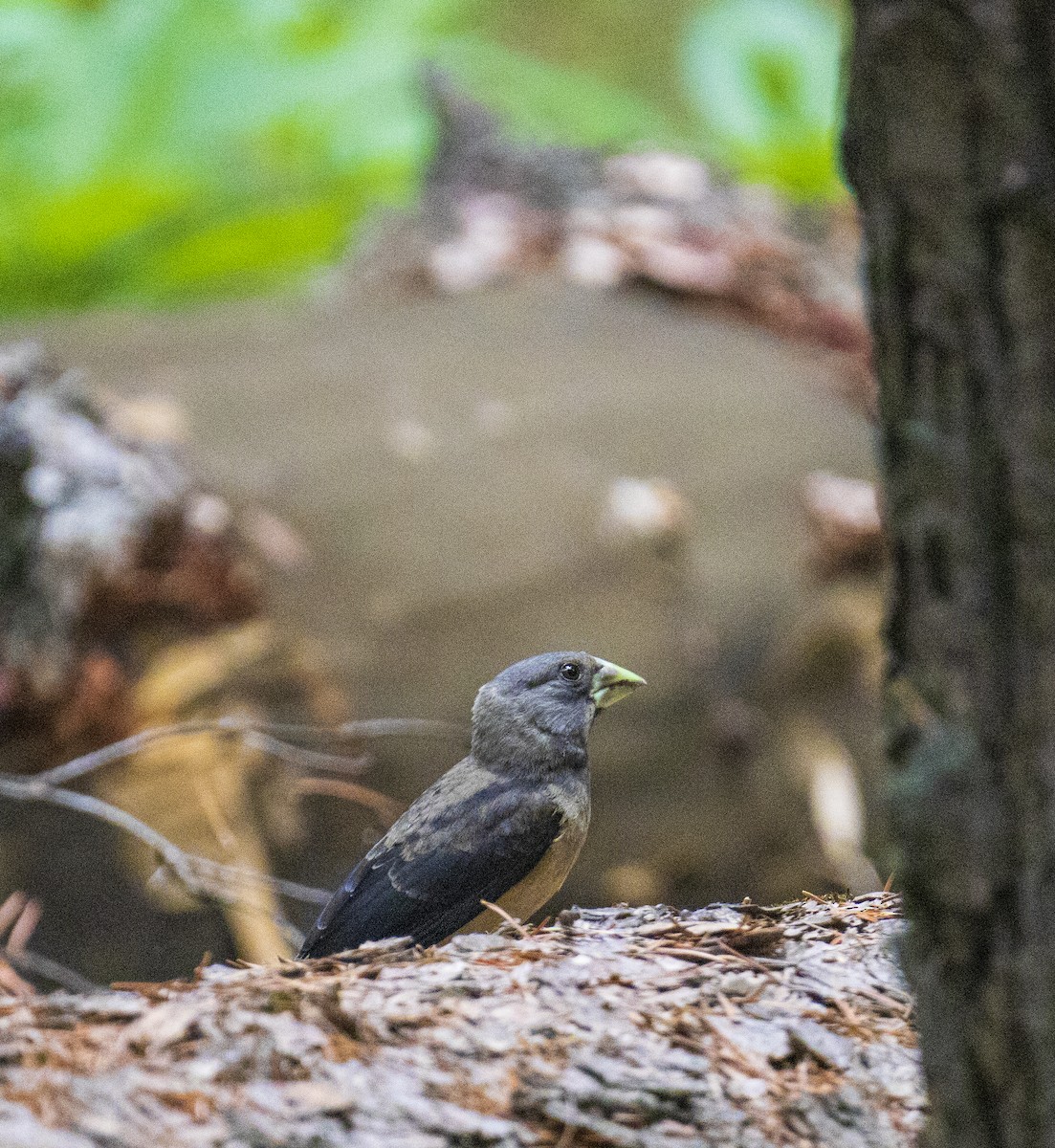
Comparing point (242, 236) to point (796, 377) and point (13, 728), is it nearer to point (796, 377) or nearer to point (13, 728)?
point (796, 377)

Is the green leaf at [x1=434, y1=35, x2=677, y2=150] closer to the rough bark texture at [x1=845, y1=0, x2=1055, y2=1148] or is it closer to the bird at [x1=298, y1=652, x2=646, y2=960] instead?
the bird at [x1=298, y1=652, x2=646, y2=960]

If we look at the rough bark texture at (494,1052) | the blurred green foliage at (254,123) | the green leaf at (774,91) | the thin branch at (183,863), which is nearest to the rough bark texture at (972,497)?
the rough bark texture at (494,1052)

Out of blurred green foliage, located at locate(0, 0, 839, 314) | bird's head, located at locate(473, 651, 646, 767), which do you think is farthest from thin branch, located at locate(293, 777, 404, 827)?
blurred green foliage, located at locate(0, 0, 839, 314)

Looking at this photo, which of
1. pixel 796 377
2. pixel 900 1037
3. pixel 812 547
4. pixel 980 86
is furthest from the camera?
pixel 796 377

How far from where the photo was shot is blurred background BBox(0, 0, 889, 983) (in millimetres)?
3578

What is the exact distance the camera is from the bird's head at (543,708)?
7.36ft

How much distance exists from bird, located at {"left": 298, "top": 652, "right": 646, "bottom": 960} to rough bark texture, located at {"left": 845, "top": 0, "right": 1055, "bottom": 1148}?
39.7 inches

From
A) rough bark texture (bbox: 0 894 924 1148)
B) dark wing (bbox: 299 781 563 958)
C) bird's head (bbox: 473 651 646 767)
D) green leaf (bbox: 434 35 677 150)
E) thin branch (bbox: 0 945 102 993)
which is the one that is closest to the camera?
rough bark texture (bbox: 0 894 924 1148)

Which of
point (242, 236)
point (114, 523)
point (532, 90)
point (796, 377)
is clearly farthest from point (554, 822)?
point (532, 90)

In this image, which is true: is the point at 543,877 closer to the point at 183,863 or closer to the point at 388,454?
the point at 183,863

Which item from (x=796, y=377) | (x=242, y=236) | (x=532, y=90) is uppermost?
(x=532, y=90)

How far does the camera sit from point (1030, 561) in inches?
40.6

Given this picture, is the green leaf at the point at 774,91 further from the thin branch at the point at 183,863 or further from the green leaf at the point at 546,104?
the thin branch at the point at 183,863

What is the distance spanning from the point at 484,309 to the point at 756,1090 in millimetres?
4119
